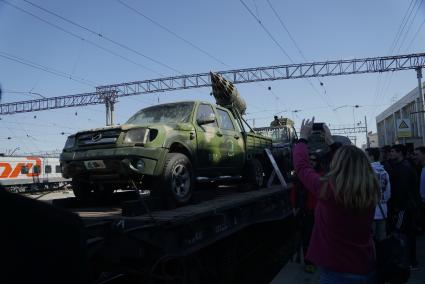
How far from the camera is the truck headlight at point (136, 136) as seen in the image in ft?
19.8

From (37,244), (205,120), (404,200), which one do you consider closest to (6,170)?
(205,120)

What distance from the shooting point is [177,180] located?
248 inches

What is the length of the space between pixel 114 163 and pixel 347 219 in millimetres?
3437

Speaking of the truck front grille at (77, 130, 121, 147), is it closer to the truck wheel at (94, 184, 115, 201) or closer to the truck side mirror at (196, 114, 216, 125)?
the truck wheel at (94, 184, 115, 201)

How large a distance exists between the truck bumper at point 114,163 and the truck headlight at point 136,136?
141 millimetres

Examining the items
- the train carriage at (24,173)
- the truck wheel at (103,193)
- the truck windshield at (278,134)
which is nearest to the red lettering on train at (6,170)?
Answer: the train carriage at (24,173)

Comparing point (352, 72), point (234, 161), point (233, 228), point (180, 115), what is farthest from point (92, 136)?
point (352, 72)

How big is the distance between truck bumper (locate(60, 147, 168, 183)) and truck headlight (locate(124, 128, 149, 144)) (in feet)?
0.46

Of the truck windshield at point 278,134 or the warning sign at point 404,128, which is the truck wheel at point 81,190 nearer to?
the truck windshield at point 278,134

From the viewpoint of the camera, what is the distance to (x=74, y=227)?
1.18 meters

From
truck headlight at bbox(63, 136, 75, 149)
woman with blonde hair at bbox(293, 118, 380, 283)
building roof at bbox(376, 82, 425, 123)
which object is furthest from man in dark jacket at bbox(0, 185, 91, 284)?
building roof at bbox(376, 82, 425, 123)

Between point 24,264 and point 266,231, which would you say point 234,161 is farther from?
point 24,264

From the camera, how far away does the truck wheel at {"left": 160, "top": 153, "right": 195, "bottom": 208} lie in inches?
235

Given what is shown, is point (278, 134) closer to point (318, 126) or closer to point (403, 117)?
point (318, 126)
